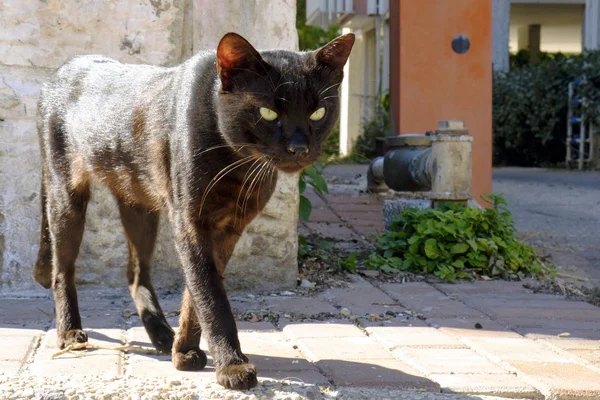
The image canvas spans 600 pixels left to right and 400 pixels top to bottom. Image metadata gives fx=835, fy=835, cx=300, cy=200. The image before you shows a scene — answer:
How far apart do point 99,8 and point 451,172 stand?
215 centimetres

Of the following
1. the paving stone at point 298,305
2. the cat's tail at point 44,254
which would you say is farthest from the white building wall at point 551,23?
the cat's tail at point 44,254

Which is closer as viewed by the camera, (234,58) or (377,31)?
(234,58)

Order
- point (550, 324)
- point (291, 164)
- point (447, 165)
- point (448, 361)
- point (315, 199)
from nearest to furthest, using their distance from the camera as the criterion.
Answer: point (291, 164) → point (448, 361) → point (550, 324) → point (447, 165) → point (315, 199)

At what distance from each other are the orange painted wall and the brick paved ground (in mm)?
2501

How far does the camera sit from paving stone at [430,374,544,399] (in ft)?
8.08

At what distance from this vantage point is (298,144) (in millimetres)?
2420

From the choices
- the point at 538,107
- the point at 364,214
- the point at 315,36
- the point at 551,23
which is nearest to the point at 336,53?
the point at 364,214

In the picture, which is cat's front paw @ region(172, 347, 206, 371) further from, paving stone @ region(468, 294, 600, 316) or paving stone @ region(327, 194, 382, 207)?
paving stone @ region(327, 194, 382, 207)

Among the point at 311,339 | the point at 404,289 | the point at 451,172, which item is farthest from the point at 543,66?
the point at 311,339

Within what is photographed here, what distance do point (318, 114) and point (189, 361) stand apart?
34.1 inches

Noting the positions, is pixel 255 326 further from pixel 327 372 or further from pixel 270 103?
pixel 270 103

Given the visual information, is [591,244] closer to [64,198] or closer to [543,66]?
[64,198]

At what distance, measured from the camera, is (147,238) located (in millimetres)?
3158

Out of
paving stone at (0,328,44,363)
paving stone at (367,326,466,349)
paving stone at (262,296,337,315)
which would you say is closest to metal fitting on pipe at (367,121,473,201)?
paving stone at (262,296,337,315)
